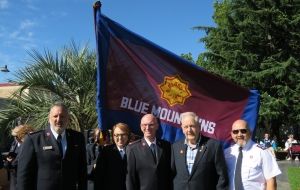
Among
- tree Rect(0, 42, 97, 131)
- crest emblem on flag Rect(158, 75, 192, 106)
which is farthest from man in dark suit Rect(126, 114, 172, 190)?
tree Rect(0, 42, 97, 131)

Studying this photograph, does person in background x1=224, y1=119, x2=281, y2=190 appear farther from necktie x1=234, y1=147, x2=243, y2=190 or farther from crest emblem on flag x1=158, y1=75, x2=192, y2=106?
crest emblem on flag x1=158, y1=75, x2=192, y2=106

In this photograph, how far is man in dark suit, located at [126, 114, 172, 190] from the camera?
5371mm

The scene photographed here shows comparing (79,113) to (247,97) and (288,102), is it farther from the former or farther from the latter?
(288,102)

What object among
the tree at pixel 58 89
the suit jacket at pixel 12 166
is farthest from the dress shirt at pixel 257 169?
the tree at pixel 58 89

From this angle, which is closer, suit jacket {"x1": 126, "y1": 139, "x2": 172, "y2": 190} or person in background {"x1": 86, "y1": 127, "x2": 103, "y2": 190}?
suit jacket {"x1": 126, "y1": 139, "x2": 172, "y2": 190}

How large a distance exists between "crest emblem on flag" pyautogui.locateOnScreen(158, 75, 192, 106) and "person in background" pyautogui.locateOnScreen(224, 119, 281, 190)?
1736 millimetres

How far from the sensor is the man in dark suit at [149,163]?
5.37m

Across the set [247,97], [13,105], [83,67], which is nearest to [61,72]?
[83,67]

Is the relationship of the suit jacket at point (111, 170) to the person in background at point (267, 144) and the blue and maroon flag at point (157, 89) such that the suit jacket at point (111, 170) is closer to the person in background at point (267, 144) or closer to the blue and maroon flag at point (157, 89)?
the blue and maroon flag at point (157, 89)

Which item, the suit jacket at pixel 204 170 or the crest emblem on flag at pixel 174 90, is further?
the crest emblem on flag at pixel 174 90

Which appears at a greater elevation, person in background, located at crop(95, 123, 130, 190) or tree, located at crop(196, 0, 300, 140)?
tree, located at crop(196, 0, 300, 140)

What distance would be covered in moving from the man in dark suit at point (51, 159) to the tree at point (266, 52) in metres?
29.2

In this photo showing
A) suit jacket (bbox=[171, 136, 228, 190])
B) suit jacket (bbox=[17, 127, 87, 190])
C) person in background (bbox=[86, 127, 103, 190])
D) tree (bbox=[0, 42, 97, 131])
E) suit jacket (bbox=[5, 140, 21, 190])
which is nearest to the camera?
suit jacket (bbox=[17, 127, 87, 190])

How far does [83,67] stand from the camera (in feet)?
37.9
